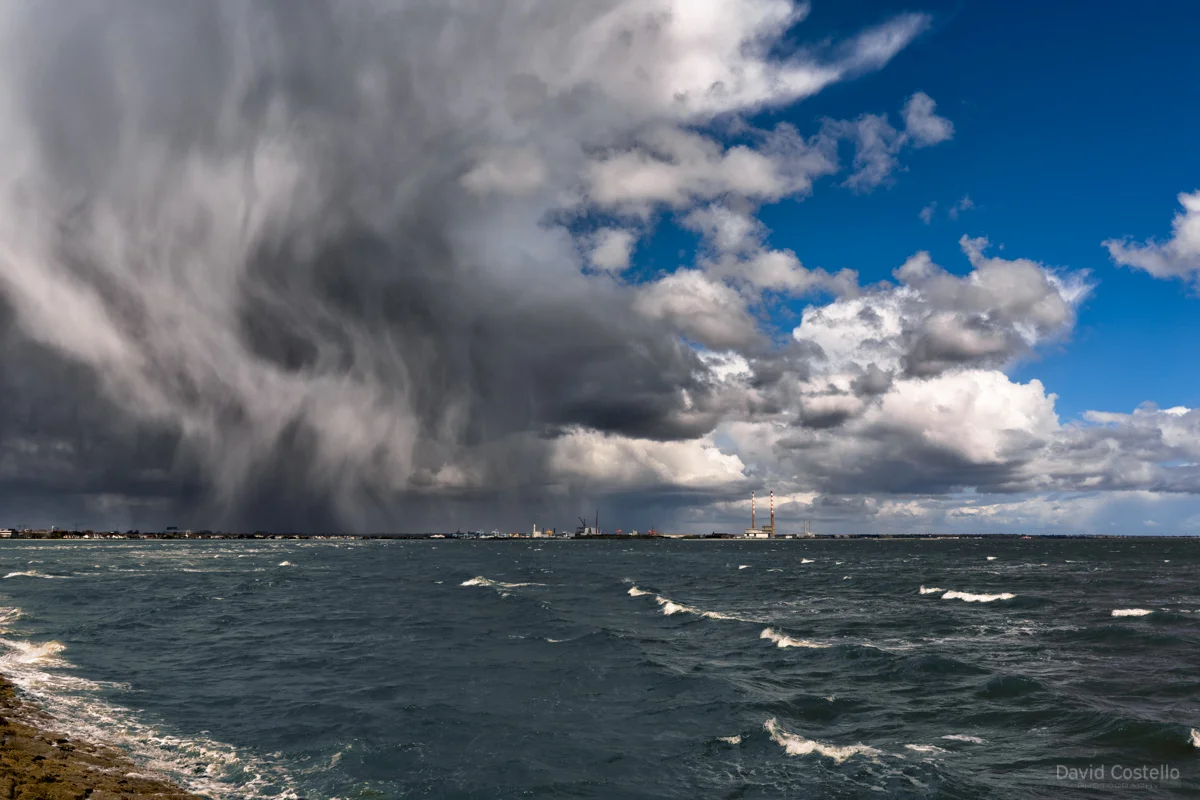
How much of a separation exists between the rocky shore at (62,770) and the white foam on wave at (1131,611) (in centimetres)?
7173

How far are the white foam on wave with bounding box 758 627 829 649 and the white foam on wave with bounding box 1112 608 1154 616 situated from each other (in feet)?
105

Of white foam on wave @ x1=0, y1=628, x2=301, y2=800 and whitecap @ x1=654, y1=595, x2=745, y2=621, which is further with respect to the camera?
whitecap @ x1=654, y1=595, x2=745, y2=621

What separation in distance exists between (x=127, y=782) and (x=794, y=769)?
22.6 meters

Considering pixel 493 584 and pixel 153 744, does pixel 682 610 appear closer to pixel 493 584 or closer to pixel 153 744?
pixel 493 584

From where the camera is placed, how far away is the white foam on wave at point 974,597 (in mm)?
79500

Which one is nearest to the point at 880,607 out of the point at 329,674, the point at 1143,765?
the point at 1143,765

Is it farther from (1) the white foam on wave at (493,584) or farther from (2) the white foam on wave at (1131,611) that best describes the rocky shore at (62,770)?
(2) the white foam on wave at (1131,611)

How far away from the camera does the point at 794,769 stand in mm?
27172

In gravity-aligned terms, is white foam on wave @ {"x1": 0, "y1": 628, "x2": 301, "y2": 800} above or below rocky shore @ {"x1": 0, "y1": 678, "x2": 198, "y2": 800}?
below

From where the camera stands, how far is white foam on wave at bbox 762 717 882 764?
28625 mm

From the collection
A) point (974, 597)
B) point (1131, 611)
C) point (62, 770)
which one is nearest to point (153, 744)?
point (62, 770)

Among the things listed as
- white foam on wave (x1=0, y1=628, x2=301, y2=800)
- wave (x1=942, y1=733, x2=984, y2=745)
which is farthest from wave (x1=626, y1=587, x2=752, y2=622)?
white foam on wave (x1=0, y1=628, x2=301, y2=800)

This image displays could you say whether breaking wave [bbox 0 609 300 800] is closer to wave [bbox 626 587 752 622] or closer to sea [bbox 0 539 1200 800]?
sea [bbox 0 539 1200 800]

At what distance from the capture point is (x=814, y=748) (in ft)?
96.8
